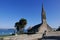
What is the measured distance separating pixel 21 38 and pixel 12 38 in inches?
86.8

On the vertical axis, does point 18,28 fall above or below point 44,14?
below

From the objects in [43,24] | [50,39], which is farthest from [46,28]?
[50,39]

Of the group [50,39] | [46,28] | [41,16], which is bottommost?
[50,39]

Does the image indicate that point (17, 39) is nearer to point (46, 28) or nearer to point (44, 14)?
point (46, 28)

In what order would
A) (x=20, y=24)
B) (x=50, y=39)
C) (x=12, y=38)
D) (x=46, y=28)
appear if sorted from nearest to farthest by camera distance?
(x=50, y=39), (x=12, y=38), (x=20, y=24), (x=46, y=28)

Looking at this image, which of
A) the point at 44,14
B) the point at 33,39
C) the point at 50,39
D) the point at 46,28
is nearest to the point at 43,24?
the point at 46,28

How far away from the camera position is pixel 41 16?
8081cm

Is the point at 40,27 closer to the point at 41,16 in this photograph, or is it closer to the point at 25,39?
the point at 41,16

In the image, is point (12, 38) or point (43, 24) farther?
point (43, 24)

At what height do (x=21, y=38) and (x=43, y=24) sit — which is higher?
(x=43, y=24)

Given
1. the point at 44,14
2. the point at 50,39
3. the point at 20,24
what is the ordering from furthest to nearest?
1. the point at 44,14
2. the point at 20,24
3. the point at 50,39

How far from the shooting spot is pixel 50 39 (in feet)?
98.5

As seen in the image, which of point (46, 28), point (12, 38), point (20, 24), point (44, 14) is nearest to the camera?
point (12, 38)

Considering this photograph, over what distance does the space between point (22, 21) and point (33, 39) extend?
32.1 m
